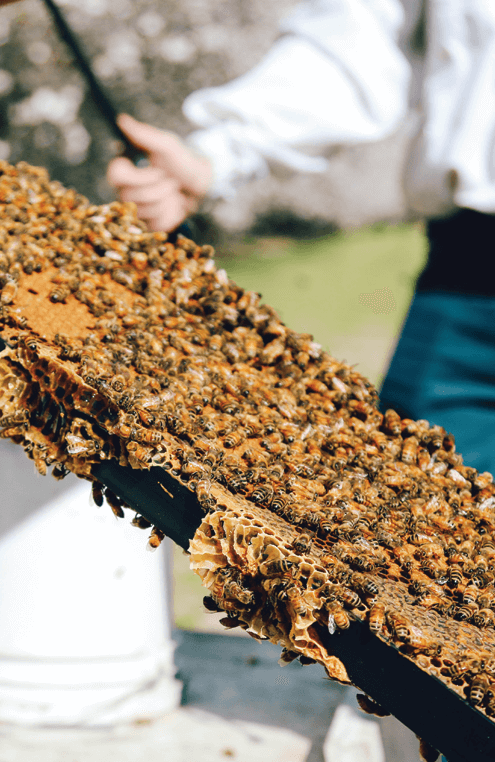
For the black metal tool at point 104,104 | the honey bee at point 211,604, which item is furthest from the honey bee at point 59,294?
the honey bee at point 211,604

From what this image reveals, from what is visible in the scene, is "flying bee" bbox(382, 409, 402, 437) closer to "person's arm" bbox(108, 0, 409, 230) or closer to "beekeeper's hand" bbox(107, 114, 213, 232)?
"beekeeper's hand" bbox(107, 114, 213, 232)

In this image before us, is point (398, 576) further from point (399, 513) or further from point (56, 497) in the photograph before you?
point (56, 497)

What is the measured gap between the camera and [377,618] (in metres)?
1.19

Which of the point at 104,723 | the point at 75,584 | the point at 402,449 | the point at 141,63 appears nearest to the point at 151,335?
the point at 402,449

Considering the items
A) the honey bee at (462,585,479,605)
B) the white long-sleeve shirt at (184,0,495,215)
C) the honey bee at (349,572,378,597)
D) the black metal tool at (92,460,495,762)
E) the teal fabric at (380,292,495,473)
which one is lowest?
the black metal tool at (92,460,495,762)

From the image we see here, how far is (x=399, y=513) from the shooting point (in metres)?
1.59

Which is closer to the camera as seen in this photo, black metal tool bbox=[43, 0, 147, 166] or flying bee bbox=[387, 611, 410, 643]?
flying bee bbox=[387, 611, 410, 643]

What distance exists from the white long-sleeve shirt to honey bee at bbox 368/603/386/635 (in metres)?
1.92

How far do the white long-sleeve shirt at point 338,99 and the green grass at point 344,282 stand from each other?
15.0 feet

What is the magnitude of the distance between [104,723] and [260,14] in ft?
28.3

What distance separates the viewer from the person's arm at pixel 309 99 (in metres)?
2.94

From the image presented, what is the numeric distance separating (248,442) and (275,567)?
0.45 metres

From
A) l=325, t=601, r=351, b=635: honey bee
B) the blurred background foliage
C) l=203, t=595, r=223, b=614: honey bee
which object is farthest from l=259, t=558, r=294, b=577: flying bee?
the blurred background foliage

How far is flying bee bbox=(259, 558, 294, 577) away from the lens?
1.23m
